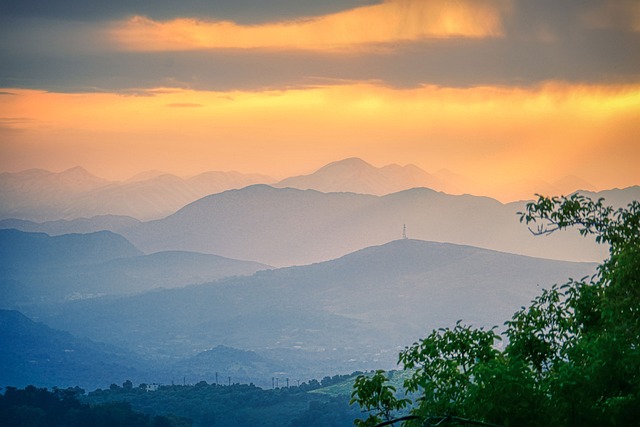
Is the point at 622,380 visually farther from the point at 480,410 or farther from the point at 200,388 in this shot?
the point at 200,388

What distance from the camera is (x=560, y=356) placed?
1902cm

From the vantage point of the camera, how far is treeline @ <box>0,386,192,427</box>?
367ft

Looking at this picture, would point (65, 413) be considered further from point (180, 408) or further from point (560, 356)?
point (560, 356)

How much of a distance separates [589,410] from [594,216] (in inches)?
167

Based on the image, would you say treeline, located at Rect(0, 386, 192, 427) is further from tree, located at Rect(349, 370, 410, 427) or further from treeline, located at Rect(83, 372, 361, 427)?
tree, located at Rect(349, 370, 410, 427)

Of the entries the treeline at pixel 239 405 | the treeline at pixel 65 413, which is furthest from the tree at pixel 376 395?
the treeline at pixel 239 405

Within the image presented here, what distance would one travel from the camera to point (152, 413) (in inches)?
5027

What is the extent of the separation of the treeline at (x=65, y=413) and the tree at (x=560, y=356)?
93.5 meters

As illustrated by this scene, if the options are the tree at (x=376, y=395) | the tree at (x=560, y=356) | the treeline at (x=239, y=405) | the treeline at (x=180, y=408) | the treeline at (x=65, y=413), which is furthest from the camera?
the treeline at (x=239, y=405)

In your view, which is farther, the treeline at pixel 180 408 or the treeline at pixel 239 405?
the treeline at pixel 239 405

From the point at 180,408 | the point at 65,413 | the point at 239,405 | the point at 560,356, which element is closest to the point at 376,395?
the point at 560,356

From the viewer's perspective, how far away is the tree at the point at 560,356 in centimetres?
1625

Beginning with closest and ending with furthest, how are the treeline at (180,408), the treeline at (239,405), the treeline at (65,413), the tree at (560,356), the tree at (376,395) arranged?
the tree at (560,356) → the tree at (376,395) → the treeline at (65,413) → the treeline at (180,408) → the treeline at (239,405)

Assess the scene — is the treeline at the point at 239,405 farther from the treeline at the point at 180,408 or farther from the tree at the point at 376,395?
the tree at the point at 376,395
